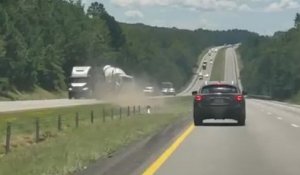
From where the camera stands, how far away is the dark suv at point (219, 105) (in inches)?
1331

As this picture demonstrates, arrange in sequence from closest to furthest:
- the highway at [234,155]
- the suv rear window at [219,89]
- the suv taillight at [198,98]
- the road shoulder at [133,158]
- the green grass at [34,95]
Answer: the road shoulder at [133,158] < the highway at [234,155] < the suv taillight at [198,98] < the suv rear window at [219,89] < the green grass at [34,95]

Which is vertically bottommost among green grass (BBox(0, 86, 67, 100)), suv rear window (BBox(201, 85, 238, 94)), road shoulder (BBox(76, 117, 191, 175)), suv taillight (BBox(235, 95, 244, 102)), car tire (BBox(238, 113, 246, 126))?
green grass (BBox(0, 86, 67, 100))

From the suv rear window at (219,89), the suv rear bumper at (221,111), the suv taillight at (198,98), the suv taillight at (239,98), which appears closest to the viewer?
the suv rear bumper at (221,111)

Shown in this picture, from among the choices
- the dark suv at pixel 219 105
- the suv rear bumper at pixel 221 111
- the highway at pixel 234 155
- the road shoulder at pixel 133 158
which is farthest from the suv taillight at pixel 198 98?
the road shoulder at pixel 133 158

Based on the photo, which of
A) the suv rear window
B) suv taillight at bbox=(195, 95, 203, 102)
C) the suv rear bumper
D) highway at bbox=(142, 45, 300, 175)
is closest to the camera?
highway at bbox=(142, 45, 300, 175)

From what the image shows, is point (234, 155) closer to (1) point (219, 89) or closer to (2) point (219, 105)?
(2) point (219, 105)

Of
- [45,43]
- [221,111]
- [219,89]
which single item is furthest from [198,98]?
[45,43]

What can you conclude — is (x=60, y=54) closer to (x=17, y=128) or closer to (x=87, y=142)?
(x=17, y=128)

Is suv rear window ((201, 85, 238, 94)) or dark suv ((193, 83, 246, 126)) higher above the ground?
suv rear window ((201, 85, 238, 94))

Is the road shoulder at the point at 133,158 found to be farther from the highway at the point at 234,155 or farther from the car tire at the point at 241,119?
the car tire at the point at 241,119

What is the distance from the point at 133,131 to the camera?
2630cm

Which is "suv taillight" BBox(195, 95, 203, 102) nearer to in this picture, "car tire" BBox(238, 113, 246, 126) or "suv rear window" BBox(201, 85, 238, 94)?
"suv rear window" BBox(201, 85, 238, 94)

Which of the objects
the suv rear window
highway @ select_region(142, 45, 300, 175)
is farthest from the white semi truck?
highway @ select_region(142, 45, 300, 175)

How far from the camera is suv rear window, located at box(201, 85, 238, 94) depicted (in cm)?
3447
